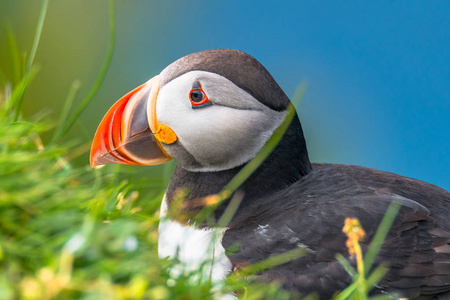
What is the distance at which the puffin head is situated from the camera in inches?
112

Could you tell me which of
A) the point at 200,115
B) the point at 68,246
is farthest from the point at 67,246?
the point at 200,115

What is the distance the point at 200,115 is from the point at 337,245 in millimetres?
914

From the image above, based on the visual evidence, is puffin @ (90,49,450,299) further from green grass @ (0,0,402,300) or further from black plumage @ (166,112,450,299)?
green grass @ (0,0,402,300)

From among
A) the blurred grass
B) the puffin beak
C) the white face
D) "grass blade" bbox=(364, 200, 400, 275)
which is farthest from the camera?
the puffin beak

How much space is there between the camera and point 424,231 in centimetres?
256

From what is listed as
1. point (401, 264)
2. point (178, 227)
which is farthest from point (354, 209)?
point (178, 227)

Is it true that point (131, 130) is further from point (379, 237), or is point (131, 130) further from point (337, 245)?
point (379, 237)

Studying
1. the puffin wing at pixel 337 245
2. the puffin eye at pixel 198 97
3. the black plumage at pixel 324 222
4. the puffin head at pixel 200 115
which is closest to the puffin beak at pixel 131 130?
the puffin head at pixel 200 115

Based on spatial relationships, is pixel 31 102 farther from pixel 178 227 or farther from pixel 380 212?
pixel 380 212

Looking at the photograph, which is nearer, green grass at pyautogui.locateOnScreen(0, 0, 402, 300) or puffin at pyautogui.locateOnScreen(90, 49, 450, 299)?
green grass at pyautogui.locateOnScreen(0, 0, 402, 300)

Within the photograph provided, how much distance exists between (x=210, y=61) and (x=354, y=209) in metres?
0.99

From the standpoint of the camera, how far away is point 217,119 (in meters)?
2.89

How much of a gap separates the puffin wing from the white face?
44 centimetres

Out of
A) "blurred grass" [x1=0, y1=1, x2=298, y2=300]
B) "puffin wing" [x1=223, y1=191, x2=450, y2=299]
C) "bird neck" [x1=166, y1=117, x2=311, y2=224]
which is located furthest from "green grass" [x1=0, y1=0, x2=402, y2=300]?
"bird neck" [x1=166, y1=117, x2=311, y2=224]
